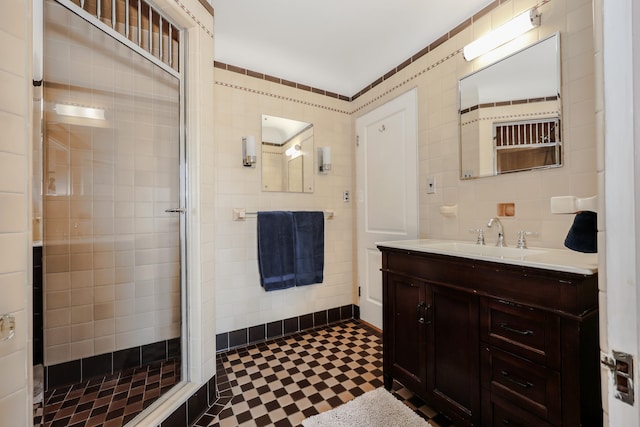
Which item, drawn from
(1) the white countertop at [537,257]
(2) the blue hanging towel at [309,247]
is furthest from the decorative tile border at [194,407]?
(1) the white countertop at [537,257]

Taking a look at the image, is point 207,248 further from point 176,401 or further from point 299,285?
point 299,285

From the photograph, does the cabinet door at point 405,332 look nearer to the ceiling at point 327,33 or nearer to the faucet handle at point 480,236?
the faucet handle at point 480,236

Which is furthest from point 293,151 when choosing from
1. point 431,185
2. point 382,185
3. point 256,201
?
point 431,185

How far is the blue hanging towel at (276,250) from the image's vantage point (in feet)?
7.36

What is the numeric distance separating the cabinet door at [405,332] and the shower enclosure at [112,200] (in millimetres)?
1207

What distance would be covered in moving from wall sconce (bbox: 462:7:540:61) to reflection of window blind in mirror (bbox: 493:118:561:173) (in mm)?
454

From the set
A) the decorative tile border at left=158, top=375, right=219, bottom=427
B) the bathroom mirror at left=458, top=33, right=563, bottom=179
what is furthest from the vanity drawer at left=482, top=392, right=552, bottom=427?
the decorative tile border at left=158, top=375, right=219, bottom=427

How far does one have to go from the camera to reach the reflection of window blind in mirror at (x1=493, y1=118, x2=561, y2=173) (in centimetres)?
136

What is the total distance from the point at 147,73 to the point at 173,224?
2.90 ft

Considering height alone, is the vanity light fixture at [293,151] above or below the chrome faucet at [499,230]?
above

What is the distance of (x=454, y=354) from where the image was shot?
128 cm

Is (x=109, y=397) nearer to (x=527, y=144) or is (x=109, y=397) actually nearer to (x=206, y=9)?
(x=206, y=9)

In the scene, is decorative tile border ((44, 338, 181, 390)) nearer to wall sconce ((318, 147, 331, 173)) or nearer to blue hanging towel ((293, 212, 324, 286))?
blue hanging towel ((293, 212, 324, 286))

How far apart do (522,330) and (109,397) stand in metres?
1.98
